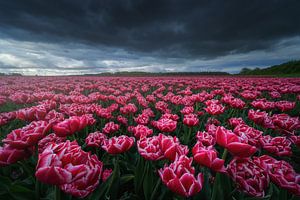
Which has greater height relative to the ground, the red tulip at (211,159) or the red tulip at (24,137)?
the red tulip at (24,137)

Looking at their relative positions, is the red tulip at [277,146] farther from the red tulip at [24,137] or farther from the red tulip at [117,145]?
the red tulip at [24,137]

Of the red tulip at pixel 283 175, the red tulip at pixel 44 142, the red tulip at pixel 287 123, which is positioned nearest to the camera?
the red tulip at pixel 283 175

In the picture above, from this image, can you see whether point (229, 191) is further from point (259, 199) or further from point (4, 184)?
point (4, 184)

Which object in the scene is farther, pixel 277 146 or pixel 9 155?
pixel 277 146

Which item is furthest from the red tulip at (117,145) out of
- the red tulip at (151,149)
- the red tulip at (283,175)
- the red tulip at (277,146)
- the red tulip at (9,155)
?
the red tulip at (277,146)

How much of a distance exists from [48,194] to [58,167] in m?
0.79

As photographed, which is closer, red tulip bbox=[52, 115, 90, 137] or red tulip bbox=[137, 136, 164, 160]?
red tulip bbox=[137, 136, 164, 160]

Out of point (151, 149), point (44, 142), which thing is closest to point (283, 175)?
point (151, 149)

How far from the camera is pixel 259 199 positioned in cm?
130

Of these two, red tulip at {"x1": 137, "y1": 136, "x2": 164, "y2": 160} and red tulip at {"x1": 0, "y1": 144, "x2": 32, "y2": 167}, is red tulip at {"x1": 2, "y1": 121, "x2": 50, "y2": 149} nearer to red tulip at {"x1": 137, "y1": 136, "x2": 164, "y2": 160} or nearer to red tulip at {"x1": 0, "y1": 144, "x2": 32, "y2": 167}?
red tulip at {"x1": 0, "y1": 144, "x2": 32, "y2": 167}

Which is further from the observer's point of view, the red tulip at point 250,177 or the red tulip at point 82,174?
the red tulip at point 250,177

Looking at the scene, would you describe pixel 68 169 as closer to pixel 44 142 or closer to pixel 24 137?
pixel 24 137

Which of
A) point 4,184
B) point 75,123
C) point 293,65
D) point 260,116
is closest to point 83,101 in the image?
point 75,123

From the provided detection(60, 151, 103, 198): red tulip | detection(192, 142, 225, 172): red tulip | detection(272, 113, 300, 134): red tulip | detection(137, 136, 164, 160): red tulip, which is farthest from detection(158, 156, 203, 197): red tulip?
detection(272, 113, 300, 134): red tulip
